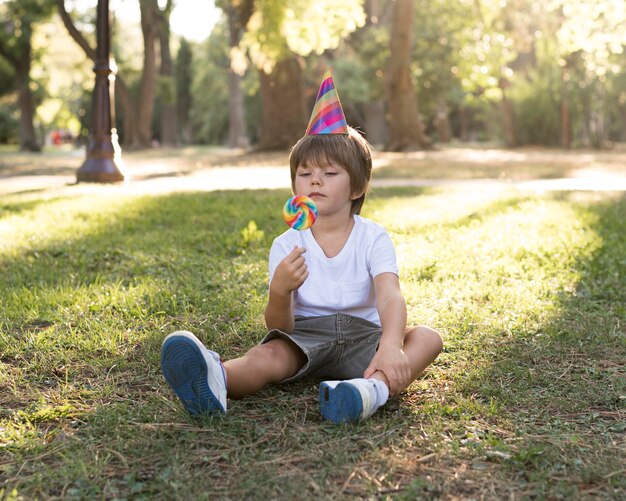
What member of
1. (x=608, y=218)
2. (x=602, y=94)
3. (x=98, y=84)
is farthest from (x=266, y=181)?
(x=602, y=94)

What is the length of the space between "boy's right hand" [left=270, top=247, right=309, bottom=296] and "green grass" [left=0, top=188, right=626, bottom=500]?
44cm

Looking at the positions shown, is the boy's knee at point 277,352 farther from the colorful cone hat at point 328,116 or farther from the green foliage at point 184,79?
the green foliage at point 184,79

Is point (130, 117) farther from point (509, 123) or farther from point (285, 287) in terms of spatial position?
point (285, 287)

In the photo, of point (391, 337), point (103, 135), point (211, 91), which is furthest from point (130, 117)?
point (391, 337)

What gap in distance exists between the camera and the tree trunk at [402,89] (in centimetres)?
1816

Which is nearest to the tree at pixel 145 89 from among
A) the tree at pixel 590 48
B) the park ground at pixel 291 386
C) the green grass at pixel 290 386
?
the tree at pixel 590 48

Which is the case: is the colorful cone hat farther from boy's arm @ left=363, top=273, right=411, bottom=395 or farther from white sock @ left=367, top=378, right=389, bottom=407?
white sock @ left=367, top=378, right=389, bottom=407

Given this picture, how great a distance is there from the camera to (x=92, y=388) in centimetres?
290

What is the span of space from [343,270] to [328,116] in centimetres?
62

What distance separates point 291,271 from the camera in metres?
2.74

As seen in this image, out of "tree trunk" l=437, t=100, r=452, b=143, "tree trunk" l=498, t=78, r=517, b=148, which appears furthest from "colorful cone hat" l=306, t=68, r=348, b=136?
"tree trunk" l=437, t=100, r=452, b=143

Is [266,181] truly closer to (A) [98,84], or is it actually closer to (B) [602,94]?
(A) [98,84]

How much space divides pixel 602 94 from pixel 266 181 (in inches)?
601

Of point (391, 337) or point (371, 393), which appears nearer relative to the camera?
point (371, 393)
